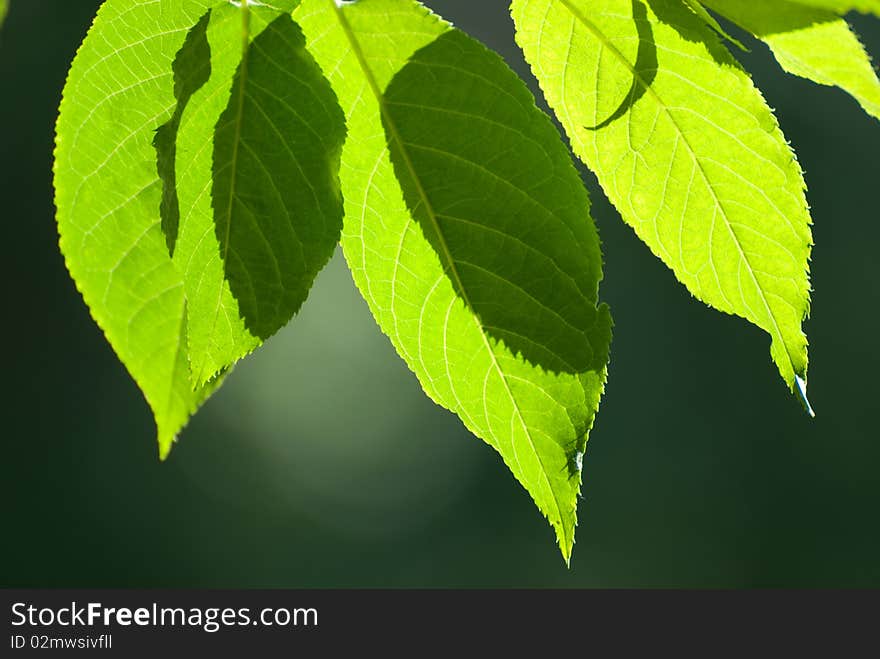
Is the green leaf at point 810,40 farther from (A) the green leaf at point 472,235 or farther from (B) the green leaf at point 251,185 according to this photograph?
(B) the green leaf at point 251,185

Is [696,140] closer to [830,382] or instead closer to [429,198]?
[429,198]

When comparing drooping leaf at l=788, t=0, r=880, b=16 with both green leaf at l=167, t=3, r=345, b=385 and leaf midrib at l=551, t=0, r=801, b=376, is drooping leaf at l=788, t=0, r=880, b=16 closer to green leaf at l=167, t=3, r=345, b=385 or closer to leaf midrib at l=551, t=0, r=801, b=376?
leaf midrib at l=551, t=0, r=801, b=376

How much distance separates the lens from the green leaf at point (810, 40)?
62 cm

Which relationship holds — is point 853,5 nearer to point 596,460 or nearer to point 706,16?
point 706,16

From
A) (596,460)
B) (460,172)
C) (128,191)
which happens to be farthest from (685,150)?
(596,460)

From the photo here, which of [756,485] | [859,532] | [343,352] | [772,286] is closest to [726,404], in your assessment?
[756,485]

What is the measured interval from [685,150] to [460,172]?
166 millimetres

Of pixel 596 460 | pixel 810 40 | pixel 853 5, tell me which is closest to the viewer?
pixel 853 5

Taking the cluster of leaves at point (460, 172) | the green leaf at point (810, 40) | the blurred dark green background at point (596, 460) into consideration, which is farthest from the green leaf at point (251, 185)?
the blurred dark green background at point (596, 460)

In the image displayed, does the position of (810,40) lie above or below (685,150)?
above

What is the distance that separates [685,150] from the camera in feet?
2.27

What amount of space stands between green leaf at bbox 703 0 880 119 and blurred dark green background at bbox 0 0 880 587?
1218 centimetres

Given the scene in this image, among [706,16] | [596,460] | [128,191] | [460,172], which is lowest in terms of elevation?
[596,460]

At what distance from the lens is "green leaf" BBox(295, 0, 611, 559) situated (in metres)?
0.69
